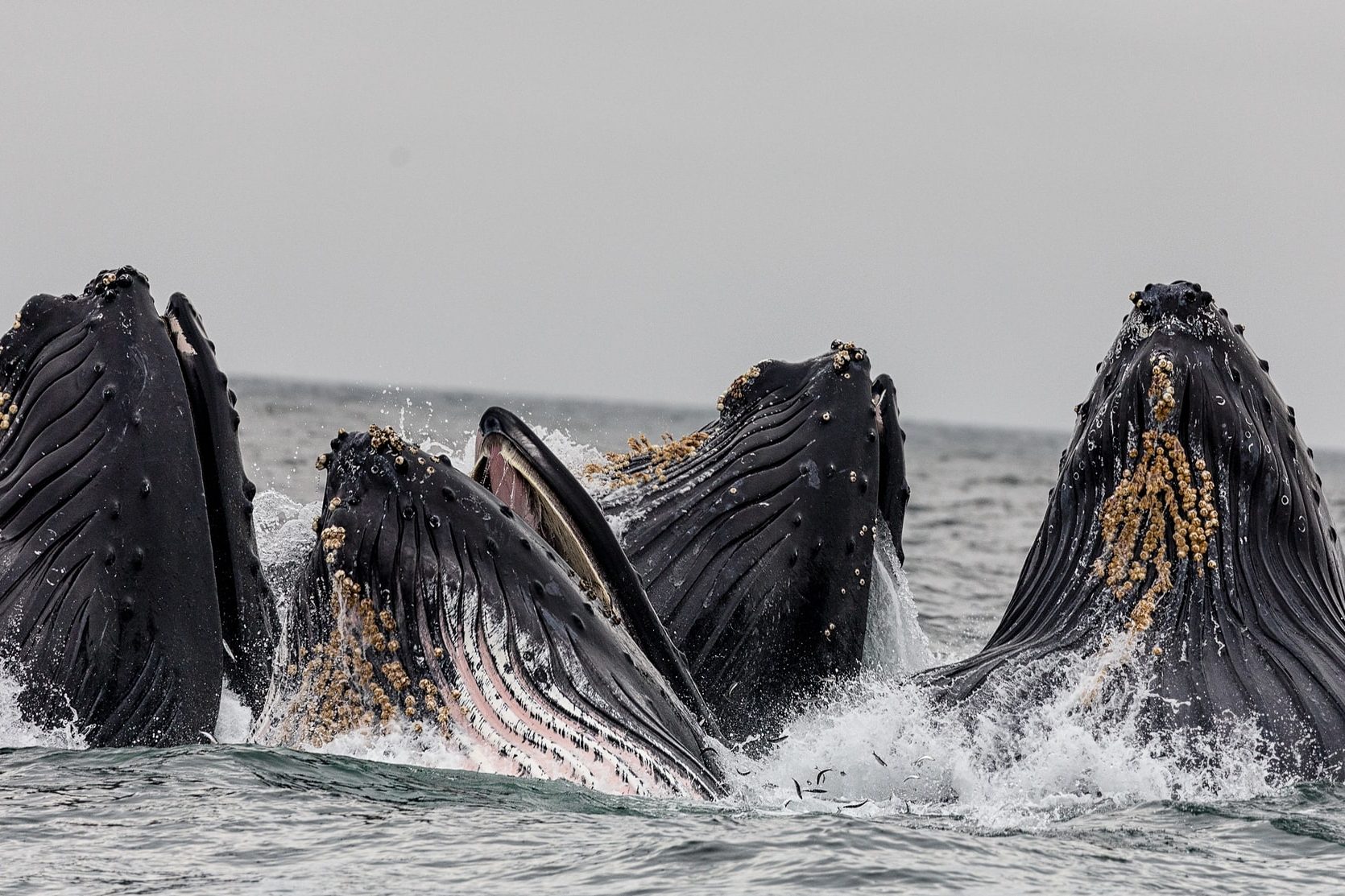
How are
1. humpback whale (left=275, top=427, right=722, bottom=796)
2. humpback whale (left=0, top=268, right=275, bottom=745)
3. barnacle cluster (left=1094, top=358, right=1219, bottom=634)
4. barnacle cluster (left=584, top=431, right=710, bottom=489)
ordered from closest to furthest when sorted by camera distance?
humpback whale (left=275, top=427, right=722, bottom=796) < humpback whale (left=0, top=268, right=275, bottom=745) < barnacle cluster (left=1094, top=358, right=1219, bottom=634) < barnacle cluster (left=584, top=431, right=710, bottom=489)

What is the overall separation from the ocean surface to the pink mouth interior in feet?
3.80

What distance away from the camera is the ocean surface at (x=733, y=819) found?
19.0 ft

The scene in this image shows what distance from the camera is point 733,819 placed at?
21.5 ft

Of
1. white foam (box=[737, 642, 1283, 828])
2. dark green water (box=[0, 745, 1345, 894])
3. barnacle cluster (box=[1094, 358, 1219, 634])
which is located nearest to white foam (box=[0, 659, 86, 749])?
dark green water (box=[0, 745, 1345, 894])

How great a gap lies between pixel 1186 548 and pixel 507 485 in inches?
117

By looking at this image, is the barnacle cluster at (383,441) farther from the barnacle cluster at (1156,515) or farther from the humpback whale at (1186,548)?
the barnacle cluster at (1156,515)

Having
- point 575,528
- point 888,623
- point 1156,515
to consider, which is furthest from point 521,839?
point 888,623

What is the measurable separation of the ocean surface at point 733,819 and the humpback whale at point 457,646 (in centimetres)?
15

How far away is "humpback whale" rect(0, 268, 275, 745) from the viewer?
23.8 ft

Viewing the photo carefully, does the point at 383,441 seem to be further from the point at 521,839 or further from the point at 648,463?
the point at 648,463

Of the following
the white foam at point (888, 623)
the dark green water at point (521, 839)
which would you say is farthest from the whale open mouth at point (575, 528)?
the white foam at point (888, 623)

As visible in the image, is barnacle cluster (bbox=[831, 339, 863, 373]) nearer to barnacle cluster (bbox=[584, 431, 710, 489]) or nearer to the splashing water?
barnacle cluster (bbox=[584, 431, 710, 489])

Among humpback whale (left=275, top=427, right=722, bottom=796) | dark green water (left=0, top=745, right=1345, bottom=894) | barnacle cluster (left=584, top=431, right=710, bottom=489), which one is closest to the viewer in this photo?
dark green water (left=0, top=745, right=1345, bottom=894)

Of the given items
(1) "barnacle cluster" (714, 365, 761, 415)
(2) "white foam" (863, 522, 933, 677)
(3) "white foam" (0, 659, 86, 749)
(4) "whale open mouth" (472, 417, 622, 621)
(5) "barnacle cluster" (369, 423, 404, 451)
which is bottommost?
(3) "white foam" (0, 659, 86, 749)
